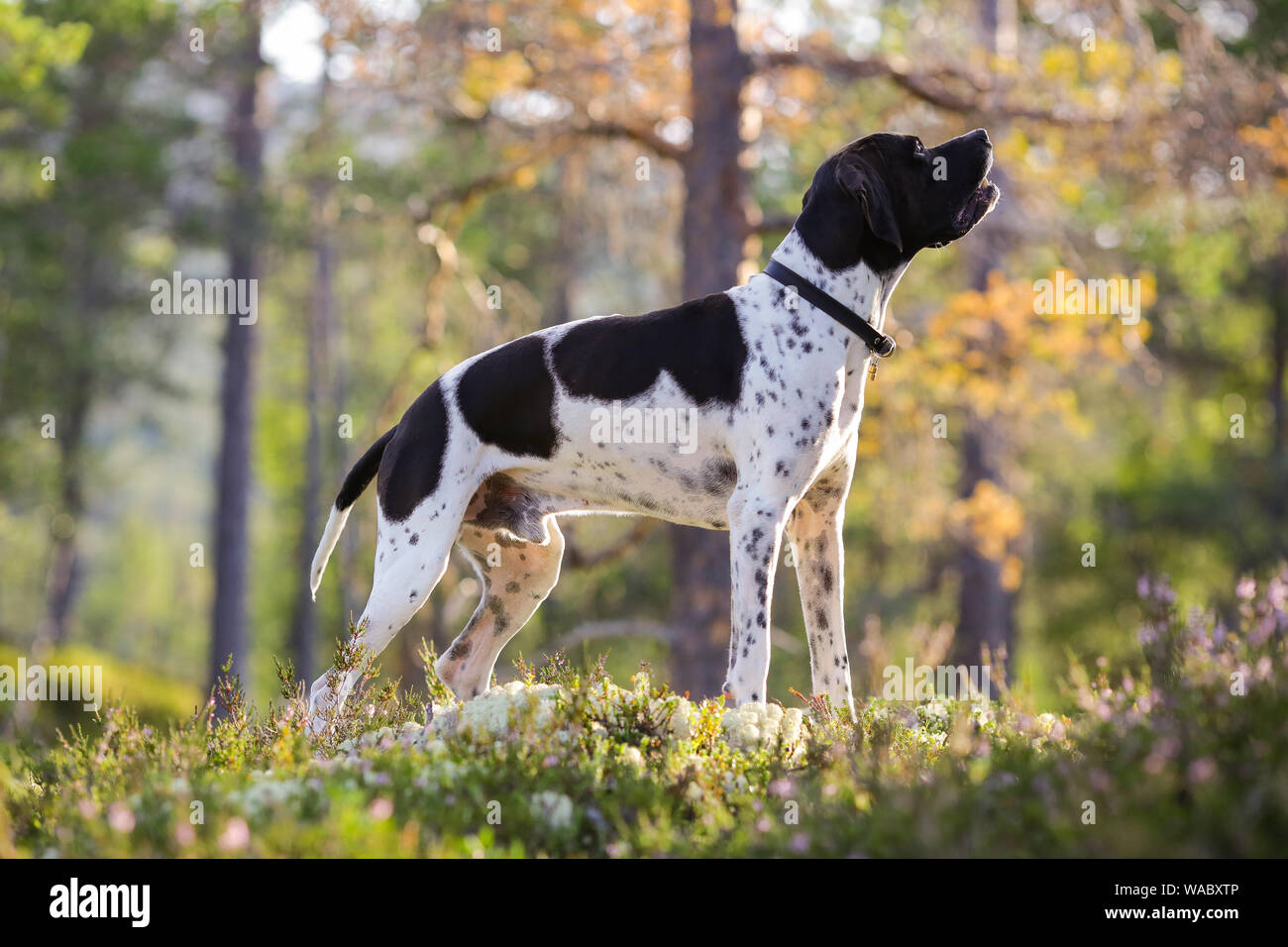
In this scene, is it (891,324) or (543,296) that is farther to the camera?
(543,296)

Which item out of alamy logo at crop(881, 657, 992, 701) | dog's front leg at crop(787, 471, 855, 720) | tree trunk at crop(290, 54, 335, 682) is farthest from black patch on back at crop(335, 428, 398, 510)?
tree trunk at crop(290, 54, 335, 682)

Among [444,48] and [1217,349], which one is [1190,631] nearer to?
[444,48]

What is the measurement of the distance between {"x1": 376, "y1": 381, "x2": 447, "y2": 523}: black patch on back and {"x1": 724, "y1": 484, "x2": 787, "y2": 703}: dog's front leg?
141 cm

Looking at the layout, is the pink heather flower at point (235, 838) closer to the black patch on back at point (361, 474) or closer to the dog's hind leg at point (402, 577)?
the dog's hind leg at point (402, 577)

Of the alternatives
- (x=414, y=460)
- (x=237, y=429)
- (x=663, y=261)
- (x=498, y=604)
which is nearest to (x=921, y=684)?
(x=498, y=604)

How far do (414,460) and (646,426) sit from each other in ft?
3.64

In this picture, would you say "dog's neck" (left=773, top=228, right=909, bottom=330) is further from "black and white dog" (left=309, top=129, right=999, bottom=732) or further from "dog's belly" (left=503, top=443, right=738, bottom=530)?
"dog's belly" (left=503, top=443, right=738, bottom=530)

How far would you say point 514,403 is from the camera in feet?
18.2

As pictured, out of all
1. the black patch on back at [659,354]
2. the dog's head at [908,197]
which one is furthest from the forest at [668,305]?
the dog's head at [908,197]

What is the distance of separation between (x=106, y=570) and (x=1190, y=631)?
65.4 meters

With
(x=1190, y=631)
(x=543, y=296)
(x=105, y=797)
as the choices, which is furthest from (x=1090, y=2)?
(x=543, y=296)
